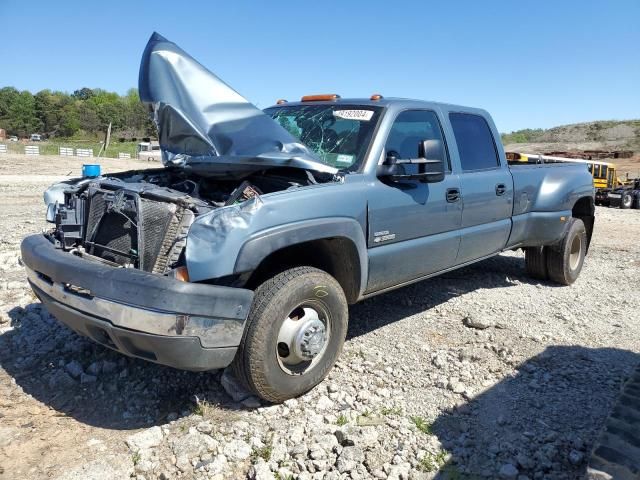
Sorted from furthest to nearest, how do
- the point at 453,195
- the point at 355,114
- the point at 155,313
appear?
the point at 453,195 < the point at 355,114 < the point at 155,313

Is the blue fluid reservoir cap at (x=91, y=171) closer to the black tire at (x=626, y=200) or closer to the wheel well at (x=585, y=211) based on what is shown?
the wheel well at (x=585, y=211)

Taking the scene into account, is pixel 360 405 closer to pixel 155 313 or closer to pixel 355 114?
pixel 155 313

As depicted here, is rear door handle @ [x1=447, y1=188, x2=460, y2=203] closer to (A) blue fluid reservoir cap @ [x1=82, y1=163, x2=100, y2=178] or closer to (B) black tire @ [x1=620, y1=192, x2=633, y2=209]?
(A) blue fluid reservoir cap @ [x1=82, y1=163, x2=100, y2=178]

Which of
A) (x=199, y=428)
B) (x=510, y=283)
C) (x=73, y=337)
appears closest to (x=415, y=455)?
(x=199, y=428)

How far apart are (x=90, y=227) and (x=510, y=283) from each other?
4668 millimetres

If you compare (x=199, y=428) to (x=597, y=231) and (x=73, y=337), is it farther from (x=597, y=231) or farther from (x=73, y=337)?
(x=597, y=231)

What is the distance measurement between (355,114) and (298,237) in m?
1.41

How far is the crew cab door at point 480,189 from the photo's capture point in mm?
4500

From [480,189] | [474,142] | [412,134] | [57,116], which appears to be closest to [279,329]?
[412,134]

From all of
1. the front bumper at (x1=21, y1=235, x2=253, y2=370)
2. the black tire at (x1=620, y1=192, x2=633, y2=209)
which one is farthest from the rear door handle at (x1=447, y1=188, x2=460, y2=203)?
the black tire at (x1=620, y1=192, x2=633, y2=209)

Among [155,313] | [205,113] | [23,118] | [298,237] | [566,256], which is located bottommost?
[566,256]

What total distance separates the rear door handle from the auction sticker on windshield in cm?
90

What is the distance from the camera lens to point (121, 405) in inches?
127

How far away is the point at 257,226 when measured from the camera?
284 cm
